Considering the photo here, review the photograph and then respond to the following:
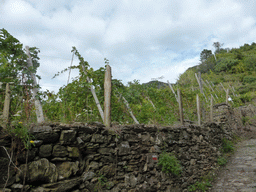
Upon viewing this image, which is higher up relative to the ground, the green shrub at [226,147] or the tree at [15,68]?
the tree at [15,68]

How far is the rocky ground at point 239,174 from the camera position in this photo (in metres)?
4.44

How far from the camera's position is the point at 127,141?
3.27 meters

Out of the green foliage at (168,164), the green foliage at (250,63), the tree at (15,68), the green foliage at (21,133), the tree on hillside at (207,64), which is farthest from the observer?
the tree on hillside at (207,64)

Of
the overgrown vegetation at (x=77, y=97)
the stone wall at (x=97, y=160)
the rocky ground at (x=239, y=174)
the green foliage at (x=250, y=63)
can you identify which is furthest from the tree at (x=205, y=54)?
the stone wall at (x=97, y=160)

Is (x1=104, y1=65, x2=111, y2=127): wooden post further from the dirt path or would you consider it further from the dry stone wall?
the dirt path

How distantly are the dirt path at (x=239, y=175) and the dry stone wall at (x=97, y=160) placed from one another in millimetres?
867

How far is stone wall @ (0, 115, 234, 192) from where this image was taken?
2.04m

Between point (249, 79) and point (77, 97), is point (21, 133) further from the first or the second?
point (249, 79)

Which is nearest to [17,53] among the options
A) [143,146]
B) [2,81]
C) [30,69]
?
[30,69]

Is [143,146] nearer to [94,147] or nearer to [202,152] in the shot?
[94,147]

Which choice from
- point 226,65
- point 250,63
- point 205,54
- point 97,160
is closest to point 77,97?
point 97,160

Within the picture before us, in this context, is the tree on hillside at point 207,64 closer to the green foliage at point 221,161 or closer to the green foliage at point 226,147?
the green foliage at point 226,147

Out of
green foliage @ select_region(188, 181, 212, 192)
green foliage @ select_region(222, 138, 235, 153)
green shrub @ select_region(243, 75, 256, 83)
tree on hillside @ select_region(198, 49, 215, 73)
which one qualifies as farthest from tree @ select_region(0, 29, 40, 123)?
tree on hillside @ select_region(198, 49, 215, 73)

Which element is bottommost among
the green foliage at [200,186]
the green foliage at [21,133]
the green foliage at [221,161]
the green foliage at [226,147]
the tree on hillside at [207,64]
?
the green foliage at [200,186]
